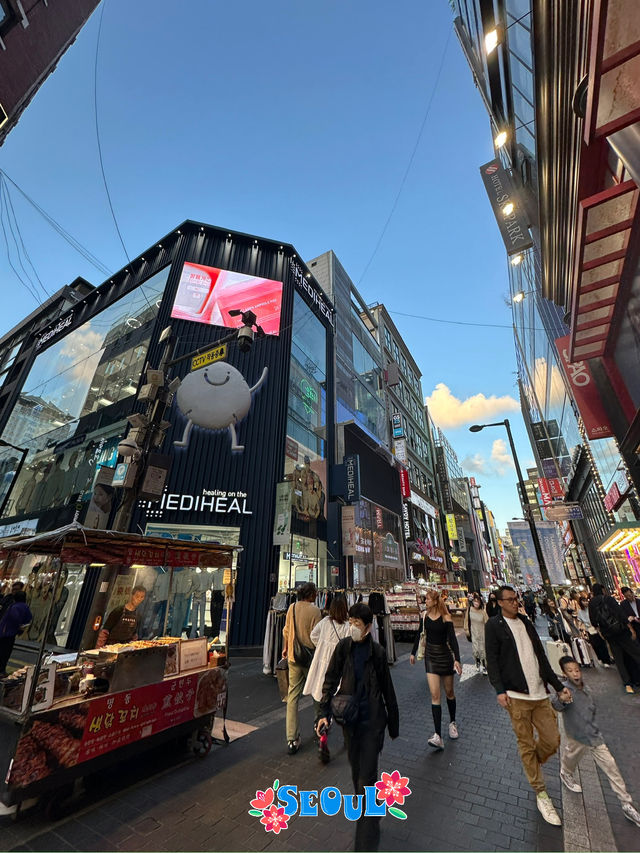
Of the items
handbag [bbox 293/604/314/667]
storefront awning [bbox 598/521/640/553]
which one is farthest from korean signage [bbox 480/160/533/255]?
handbag [bbox 293/604/314/667]

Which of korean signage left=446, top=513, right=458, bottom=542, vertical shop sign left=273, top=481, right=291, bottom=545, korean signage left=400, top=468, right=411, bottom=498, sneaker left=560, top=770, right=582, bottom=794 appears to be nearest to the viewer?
sneaker left=560, top=770, right=582, bottom=794

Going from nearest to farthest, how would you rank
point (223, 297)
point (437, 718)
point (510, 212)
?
1. point (437, 718)
2. point (510, 212)
3. point (223, 297)

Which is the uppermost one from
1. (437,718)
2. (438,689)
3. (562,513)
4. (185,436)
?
(185,436)

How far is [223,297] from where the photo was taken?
19.5m

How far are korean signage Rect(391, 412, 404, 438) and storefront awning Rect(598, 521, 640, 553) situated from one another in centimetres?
2306

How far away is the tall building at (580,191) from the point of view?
409cm

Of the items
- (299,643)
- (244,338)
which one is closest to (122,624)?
(299,643)

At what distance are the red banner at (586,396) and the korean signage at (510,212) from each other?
5.10 metres

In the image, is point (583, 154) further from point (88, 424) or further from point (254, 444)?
point (88, 424)

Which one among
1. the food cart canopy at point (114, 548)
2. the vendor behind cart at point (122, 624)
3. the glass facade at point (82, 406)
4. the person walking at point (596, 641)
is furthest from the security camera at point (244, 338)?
the person walking at point (596, 641)

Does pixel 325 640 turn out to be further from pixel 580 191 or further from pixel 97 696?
pixel 580 191

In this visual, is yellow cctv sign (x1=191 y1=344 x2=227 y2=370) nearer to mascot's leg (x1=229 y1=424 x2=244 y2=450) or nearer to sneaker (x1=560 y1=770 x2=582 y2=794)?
mascot's leg (x1=229 y1=424 x2=244 y2=450)

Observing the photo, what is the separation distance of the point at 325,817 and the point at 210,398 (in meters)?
14.1

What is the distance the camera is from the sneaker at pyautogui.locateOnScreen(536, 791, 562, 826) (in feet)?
10.7
